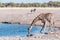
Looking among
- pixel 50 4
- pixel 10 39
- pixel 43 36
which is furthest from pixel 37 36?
pixel 50 4

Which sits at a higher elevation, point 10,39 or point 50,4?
point 10,39

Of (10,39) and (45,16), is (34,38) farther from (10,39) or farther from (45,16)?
(45,16)

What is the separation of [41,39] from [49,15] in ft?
12.9

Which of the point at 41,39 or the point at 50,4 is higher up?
the point at 41,39

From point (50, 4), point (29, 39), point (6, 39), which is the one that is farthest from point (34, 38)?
point (50, 4)

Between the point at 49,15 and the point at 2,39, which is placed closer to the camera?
the point at 2,39

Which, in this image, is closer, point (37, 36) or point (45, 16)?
point (37, 36)

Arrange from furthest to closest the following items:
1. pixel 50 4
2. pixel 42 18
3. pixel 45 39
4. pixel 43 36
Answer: pixel 50 4, pixel 42 18, pixel 43 36, pixel 45 39

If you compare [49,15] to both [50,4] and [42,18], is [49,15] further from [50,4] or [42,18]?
[50,4]

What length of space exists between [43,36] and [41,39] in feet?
3.70

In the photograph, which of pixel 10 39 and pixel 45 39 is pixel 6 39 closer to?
pixel 10 39

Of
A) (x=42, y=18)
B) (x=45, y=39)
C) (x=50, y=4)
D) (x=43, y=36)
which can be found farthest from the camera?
(x=50, y=4)

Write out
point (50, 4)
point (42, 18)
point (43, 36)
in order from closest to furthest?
1. point (43, 36)
2. point (42, 18)
3. point (50, 4)

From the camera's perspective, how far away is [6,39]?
16.5m
